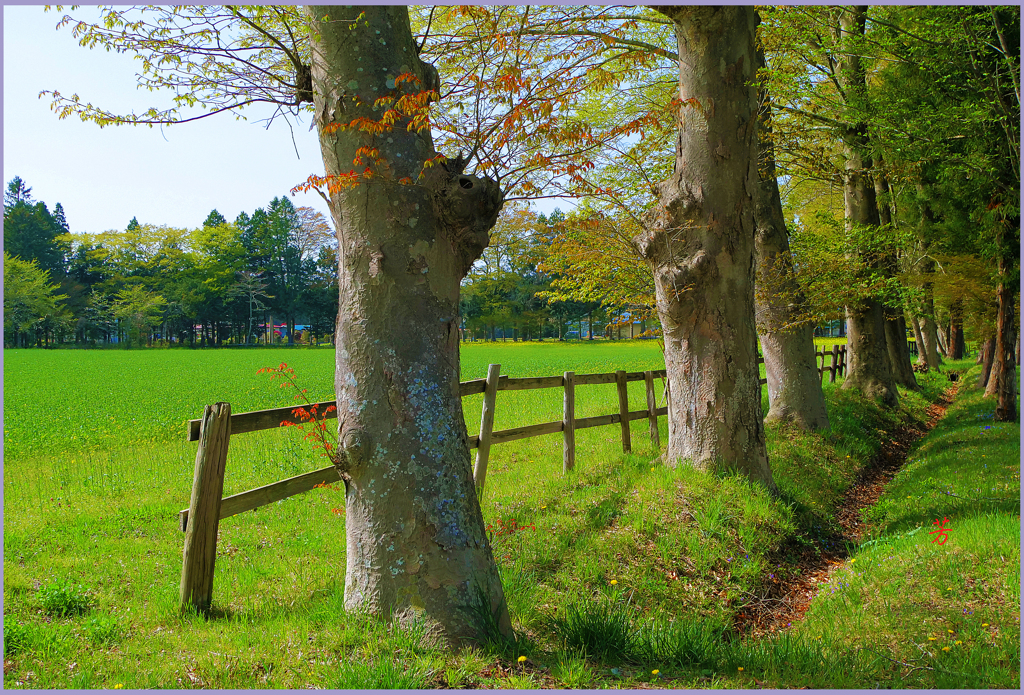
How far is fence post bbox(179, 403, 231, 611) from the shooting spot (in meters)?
4.18

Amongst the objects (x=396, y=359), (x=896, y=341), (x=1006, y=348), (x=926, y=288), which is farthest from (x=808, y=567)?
(x=896, y=341)

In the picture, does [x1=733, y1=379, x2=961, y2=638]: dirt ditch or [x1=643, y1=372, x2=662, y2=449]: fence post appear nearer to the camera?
[x1=733, y1=379, x2=961, y2=638]: dirt ditch

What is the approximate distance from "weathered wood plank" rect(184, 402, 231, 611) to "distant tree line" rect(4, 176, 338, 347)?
148ft

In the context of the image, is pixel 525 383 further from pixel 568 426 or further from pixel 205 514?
pixel 205 514

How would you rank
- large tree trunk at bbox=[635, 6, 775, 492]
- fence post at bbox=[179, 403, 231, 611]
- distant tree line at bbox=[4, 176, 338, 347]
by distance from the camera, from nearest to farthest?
fence post at bbox=[179, 403, 231, 611]
large tree trunk at bbox=[635, 6, 775, 492]
distant tree line at bbox=[4, 176, 338, 347]

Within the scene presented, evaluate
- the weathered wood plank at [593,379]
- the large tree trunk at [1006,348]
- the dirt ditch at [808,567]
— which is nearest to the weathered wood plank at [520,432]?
the weathered wood plank at [593,379]

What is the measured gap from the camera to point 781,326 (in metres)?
11.1

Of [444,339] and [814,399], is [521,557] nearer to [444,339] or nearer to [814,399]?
[444,339]

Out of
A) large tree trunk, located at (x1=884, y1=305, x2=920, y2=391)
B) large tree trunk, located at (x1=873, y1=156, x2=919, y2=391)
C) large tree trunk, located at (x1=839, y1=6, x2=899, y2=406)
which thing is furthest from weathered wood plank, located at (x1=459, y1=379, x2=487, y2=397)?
large tree trunk, located at (x1=884, y1=305, x2=920, y2=391)

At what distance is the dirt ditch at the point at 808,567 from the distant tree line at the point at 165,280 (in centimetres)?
4372

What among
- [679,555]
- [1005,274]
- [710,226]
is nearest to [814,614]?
[679,555]

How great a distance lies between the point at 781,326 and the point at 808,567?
18.8 feet

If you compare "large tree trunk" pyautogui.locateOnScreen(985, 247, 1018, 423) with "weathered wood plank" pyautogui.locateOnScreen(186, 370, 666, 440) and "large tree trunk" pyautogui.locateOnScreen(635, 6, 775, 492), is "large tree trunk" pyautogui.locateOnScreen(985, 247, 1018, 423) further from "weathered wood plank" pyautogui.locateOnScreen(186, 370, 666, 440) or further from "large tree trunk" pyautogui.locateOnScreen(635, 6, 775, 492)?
"weathered wood plank" pyautogui.locateOnScreen(186, 370, 666, 440)

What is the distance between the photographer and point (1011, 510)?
6.80 meters
